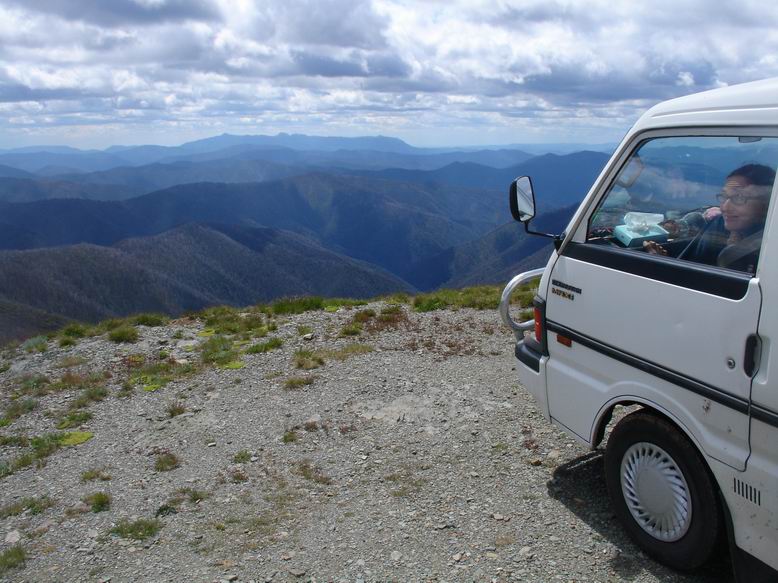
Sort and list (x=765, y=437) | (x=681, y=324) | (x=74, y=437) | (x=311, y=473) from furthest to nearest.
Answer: (x=74, y=437) < (x=311, y=473) < (x=681, y=324) < (x=765, y=437)

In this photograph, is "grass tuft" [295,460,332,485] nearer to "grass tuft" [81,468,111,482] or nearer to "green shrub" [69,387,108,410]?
"grass tuft" [81,468,111,482]

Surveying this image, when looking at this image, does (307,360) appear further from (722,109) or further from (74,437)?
(722,109)

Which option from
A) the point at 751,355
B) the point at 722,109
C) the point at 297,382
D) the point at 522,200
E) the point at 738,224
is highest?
the point at 722,109

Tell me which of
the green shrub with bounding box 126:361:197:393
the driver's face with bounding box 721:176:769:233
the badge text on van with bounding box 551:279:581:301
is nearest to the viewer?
the driver's face with bounding box 721:176:769:233

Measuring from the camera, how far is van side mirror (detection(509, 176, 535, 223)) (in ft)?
16.3

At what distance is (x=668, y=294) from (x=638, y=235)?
0.77 m

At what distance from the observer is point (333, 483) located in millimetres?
Result: 6027

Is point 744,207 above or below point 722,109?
below

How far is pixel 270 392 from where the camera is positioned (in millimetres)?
8508

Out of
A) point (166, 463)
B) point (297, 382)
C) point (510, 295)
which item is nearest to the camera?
point (510, 295)

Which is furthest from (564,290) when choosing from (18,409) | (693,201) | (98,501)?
(18,409)

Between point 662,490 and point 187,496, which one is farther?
point 187,496

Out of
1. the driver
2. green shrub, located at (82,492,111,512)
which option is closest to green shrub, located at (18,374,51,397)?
green shrub, located at (82,492,111,512)

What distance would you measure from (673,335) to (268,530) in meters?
3.56
